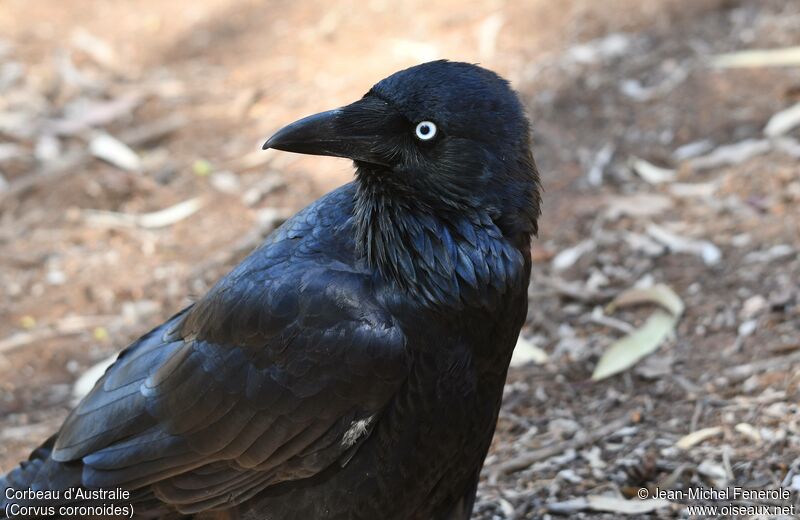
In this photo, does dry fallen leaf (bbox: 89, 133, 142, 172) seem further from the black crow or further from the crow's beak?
the crow's beak

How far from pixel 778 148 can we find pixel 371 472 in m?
3.72

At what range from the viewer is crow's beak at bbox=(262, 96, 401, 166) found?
3.24 metres

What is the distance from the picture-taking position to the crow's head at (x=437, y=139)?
323 centimetres

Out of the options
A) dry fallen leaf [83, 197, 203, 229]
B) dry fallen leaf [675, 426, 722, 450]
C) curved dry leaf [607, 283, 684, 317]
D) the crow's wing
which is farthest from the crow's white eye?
dry fallen leaf [83, 197, 203, 229]

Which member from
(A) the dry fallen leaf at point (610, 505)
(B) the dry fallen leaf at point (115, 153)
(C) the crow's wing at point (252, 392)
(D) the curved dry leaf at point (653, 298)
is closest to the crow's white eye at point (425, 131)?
(C) the crow's wing at point (252, 392)

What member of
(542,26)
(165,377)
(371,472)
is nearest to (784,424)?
(371,472)

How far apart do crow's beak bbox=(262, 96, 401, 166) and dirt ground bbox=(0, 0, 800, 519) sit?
1589 mm

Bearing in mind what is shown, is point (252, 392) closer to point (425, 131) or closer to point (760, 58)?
point (425, 131)

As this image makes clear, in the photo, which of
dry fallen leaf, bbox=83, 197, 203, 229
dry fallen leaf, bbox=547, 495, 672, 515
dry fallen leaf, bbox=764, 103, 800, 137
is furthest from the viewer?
dry fallen leaf, bbox=83, 197, 203, 229

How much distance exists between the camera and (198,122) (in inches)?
294

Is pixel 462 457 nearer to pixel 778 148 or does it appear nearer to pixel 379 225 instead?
pixel 379 225

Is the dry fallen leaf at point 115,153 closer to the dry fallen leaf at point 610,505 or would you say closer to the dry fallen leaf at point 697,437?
the dry fallen leaf at point 610,505

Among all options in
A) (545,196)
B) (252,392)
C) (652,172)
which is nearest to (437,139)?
(252,392)

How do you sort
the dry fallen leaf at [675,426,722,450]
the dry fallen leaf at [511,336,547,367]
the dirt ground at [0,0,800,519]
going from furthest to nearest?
1. the dry fallen leaf at [511,336,547,367]
2. the dirt ground at [0,0,800,519]
3. the dry fallen leaf at [675,426,722,450]
